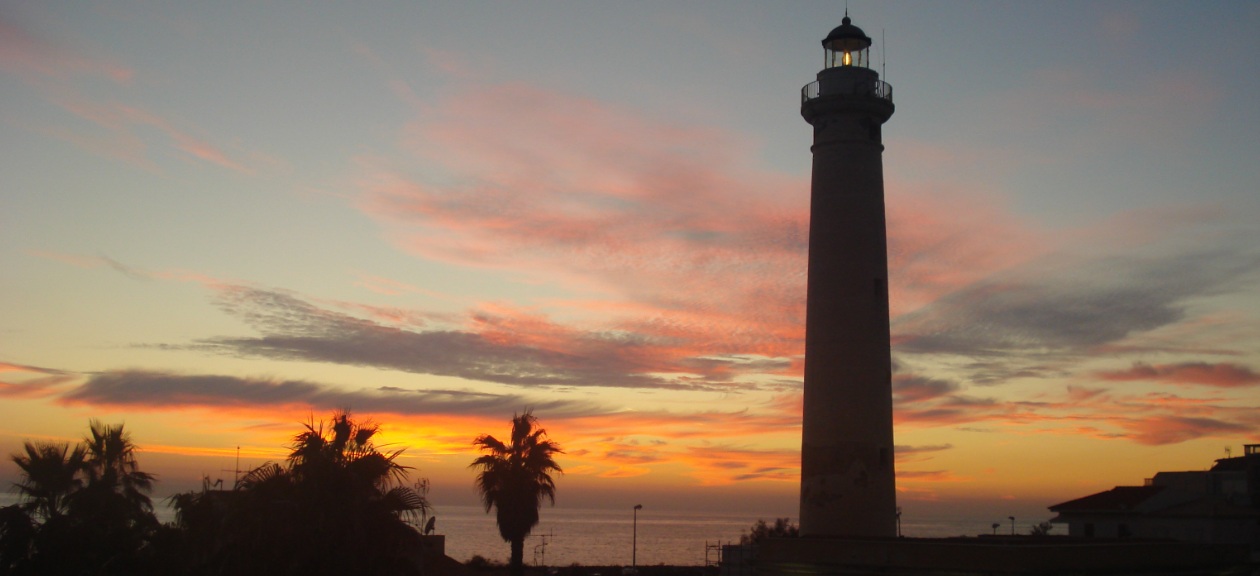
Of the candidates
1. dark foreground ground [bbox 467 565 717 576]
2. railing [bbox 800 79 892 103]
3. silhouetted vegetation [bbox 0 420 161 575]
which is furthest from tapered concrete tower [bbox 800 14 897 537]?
dark foreground ground [bbox 467 565 717 576]

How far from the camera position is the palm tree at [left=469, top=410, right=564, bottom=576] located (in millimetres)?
39875

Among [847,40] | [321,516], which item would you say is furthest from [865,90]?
[321,516]

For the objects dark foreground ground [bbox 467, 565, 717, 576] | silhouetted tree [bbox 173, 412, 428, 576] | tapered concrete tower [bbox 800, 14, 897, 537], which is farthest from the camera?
dark foreground ground [bbox 467, 565, 717, 576]

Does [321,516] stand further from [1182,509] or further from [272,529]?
[1182,509]

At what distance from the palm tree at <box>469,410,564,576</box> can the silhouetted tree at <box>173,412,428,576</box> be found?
66.9 feet

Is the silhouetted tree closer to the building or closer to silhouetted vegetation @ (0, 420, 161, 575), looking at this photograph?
silhouetted vegetation @ (0, 420, 161, 575)

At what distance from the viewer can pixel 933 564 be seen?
21953mm

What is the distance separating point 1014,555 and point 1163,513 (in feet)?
107

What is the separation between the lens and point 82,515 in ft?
82.3

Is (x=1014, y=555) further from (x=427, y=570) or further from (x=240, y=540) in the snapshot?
(x=427, y=570)

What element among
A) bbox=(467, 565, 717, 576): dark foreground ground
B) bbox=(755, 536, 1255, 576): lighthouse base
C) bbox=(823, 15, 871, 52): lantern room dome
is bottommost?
bbox=(467, 565, 717, 576): dark foreground ground

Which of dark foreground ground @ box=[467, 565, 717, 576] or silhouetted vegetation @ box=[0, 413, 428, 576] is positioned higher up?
silhouetted vegetation @ box=[0, 413, 428, 576]

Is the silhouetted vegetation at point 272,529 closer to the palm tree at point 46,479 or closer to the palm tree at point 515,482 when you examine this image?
the palm tree at point 46,479

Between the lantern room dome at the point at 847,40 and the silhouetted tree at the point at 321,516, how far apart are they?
74.7 ft
